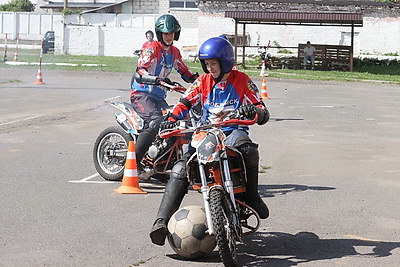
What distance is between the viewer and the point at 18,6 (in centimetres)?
9619

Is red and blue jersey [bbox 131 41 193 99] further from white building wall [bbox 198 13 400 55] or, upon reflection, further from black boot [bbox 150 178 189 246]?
white building wall [bbox 198 13 400 55]

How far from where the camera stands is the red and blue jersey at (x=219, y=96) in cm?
693

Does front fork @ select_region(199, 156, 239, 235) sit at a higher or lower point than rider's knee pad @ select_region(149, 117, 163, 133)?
lower

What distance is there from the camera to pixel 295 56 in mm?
48219

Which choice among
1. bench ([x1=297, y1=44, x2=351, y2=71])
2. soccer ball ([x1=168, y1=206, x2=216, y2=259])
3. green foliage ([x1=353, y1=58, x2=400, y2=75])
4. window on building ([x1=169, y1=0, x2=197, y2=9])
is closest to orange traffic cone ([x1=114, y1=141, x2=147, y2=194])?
soccer ball ([x1=168, y1=206, x2=216, y2=259])

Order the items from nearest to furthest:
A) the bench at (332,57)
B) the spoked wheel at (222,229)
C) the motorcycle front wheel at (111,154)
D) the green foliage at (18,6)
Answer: the spoked wheel at (222,229) < the motorcycle front wheel at (111,154) < the bench at (332,57) < the green foliage at (18,6)

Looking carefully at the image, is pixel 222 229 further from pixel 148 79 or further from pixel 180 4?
pixel 180 4

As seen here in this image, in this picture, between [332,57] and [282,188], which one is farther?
[332,57]

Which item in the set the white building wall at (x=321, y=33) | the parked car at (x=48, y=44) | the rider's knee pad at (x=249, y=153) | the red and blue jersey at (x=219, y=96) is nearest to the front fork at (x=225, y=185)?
the rider's knee pad at (x=249, y=153)

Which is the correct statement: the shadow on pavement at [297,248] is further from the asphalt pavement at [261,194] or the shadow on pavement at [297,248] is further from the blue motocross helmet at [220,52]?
the blue motocross helmet at [220,52]

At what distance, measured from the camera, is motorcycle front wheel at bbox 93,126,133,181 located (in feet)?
32.7

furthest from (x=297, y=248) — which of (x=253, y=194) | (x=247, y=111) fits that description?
(x=247, y=111)

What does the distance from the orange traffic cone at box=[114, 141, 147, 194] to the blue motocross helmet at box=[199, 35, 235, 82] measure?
8.82 ft

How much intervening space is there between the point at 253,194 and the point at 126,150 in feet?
11.4
